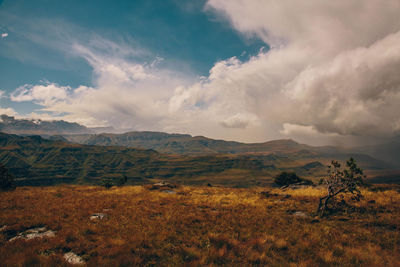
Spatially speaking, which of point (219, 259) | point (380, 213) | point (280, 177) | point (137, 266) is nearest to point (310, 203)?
point (380, 213)

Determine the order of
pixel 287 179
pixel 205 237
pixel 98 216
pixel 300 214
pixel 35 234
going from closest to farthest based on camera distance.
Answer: pixel 35 234
pixel 205 237
pixel 98 216
pixel 300 214
pixel 287 179

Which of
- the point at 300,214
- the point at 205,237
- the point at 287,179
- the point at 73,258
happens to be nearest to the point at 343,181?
the point at 300,214

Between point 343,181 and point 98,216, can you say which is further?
point 343,181

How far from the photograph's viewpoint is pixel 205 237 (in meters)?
11.1

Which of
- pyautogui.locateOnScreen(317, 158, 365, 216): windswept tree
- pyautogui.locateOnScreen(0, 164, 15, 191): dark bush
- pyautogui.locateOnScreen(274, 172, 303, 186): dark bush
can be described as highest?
pyautogui.locateOnScreen(317, 158, 365, 216): windswept tree

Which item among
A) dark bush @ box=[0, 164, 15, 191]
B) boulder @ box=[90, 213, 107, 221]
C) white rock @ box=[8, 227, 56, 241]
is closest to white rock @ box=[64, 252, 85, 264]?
white rock @ box=[8, 227, 56, 241]

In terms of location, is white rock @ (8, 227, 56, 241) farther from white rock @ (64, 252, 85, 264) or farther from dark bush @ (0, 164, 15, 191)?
dark bush @ (0, 164, 15, 191)

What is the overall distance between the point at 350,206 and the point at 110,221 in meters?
20.7

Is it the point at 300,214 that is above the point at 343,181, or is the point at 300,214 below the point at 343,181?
below

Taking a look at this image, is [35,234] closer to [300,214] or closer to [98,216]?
[98,216]

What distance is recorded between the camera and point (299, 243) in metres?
10.4

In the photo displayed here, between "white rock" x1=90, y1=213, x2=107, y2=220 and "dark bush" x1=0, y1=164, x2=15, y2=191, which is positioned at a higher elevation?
"white rock" x1=90, y1=213, x2=107, y2=220

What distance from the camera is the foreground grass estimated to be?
8.54 meters

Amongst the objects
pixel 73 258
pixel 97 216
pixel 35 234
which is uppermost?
pixel 73 258
